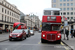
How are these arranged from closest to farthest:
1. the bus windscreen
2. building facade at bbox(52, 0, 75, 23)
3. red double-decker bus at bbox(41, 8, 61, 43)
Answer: red double-decker bus at bbox(41, 8, 61, 43), the bus windscreen, building facade at bbox(52, 0, 75, 23)

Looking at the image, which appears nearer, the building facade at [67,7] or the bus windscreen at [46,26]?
the bus windscreen at [46,26]

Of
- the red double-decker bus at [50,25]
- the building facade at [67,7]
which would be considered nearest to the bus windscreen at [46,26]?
the red double-decker bus at [50,25]

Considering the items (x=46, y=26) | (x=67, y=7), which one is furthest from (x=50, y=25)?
(x=67, y=7)

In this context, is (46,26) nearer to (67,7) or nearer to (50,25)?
(50,25)

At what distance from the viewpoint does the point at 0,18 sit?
4847 cm

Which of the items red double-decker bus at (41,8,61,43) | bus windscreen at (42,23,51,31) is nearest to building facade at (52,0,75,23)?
red double-decker bus at (41,8,61,43)

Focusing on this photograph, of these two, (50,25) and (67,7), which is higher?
(67,7)

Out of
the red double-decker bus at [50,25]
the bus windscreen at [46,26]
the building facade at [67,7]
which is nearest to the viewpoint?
the red double-decker bus at [50,25]

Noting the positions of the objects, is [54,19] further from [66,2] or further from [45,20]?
[66,2]

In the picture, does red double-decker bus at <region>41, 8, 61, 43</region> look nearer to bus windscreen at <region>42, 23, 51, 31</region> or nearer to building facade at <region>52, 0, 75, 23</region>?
bus windscreen at <region>42, 23, 51, 31</region>

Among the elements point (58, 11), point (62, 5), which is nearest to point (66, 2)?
point (62, 5)

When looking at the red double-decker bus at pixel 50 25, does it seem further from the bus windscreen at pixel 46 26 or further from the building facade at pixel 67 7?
the building facade at pixel 67 7

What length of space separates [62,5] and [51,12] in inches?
2571

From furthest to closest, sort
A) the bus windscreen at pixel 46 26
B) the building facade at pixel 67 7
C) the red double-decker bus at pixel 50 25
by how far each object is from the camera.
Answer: the building facade at pixel 67 7, the bus windscreen at pixel 46 26, the red double-decker bus at pixel 50 25
